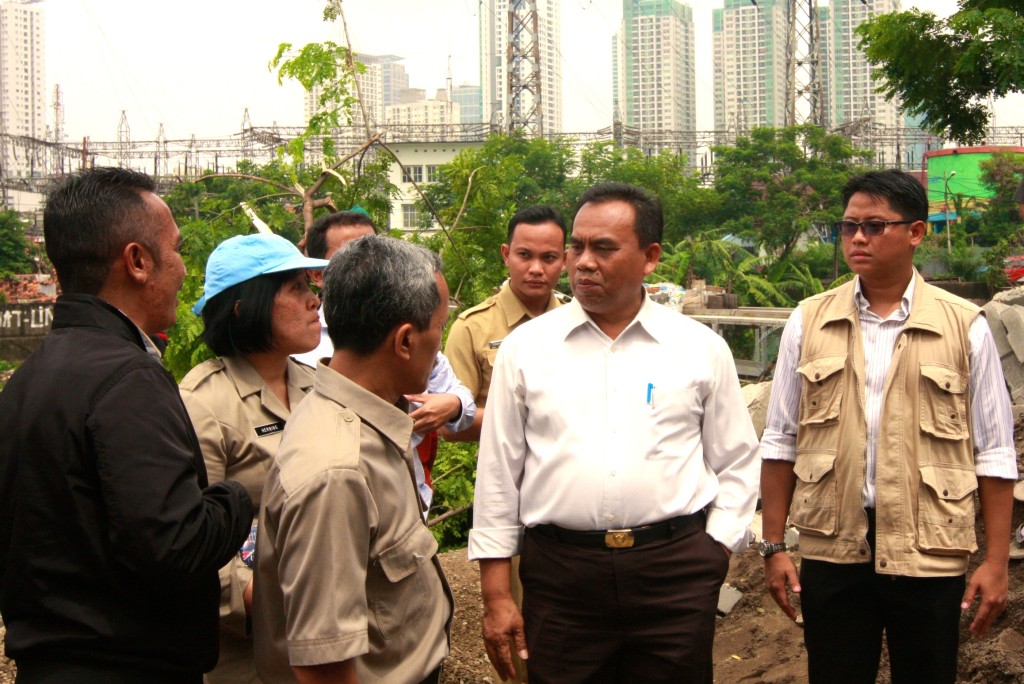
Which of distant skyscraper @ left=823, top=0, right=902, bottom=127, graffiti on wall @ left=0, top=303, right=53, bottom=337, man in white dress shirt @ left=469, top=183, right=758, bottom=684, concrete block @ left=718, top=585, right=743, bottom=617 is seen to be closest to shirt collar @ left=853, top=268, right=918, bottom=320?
man in white dress shirt @ left=469, top=183, right=758, bottom=684

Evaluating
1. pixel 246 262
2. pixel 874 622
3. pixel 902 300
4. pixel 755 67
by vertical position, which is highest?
pixel 755 67

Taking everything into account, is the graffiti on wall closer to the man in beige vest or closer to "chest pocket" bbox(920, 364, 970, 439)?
the man in beige vest

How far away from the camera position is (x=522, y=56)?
44812mm

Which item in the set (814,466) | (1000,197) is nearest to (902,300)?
(814,466)

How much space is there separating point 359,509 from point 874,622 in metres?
1.88

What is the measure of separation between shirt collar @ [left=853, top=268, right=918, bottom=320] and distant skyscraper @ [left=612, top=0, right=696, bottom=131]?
73.5 meters

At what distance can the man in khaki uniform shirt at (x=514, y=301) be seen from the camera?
13.4ft

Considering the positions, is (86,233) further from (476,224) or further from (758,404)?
(758,404)

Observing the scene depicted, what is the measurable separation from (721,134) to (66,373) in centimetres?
5694

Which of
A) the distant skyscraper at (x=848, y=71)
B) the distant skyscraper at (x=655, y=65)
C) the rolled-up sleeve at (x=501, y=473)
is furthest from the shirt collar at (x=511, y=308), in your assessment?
the distant skyscraper at (x=655, y=65)

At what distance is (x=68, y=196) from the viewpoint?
2.08 meters

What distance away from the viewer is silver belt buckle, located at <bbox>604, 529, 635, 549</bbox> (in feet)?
8.55

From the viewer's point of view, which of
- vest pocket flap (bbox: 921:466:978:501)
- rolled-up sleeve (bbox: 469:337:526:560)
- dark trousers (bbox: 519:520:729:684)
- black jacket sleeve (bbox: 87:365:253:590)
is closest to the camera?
black jacket sleeve (bbox: 87:365:253:590)

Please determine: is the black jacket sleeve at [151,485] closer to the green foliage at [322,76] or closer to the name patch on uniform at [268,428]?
the name patch on uniform at [268,428]
